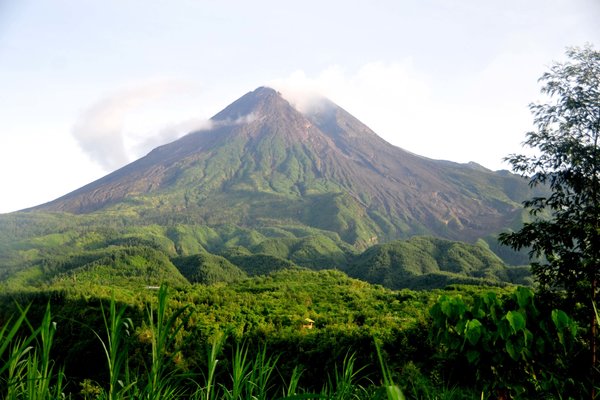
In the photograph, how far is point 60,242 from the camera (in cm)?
11362

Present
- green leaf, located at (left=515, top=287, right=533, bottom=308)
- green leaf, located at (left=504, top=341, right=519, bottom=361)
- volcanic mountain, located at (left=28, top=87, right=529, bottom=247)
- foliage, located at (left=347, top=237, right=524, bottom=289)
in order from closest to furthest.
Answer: green leaf, located at (left=504, top=341, right=519, bottom=361) < green leaf, located at (left=515, top=287, right=533, bottom=308) < foliage, located at (left=347, top=237, right=524, bottom=289) < volcanic mountain, located at (left=28, top=87, right=529, bottom=247)

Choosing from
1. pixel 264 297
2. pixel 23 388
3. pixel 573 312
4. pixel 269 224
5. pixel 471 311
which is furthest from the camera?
pixel 269 224

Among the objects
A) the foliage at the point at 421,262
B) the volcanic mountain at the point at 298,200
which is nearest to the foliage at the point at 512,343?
the foliage at the point at 421,262

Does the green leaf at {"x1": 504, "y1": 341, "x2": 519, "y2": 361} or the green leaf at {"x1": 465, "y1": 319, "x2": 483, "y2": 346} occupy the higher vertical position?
the green leaf at {"x1": 465, "y1": 319, "x2": 483, "y2": 346}

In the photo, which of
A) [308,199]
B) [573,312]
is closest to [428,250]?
[308,199]

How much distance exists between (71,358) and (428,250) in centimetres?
9365

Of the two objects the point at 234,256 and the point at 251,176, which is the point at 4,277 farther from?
the point at 251,176

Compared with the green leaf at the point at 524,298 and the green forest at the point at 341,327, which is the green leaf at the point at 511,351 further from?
the green leaf at the point at 524,298

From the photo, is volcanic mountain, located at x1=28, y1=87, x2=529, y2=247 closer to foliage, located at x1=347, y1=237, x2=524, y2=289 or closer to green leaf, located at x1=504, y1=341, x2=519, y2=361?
foliage, located at x1=347, y1=237, x2=524, y2=289

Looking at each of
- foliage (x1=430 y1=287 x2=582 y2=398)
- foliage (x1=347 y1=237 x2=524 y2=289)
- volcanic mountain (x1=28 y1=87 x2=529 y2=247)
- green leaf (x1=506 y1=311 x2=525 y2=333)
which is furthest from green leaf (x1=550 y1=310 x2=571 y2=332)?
volcanic mountain (x1=28 y1=87 x2=529 y2=247)

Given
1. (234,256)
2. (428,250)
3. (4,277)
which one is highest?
(4,277)

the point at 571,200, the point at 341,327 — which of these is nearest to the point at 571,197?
the point at 571,200

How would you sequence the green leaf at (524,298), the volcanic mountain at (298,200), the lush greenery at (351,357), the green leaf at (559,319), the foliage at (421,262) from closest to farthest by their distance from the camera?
the lush greenery at (351,357) < the green leaf at (559,319) < the green leaf at (524,298) < the foliage at (421,262) < the volcanic mountain at (298,200)

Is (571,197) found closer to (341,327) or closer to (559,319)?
(559,319)
